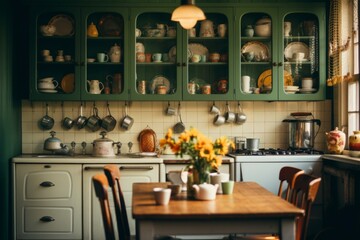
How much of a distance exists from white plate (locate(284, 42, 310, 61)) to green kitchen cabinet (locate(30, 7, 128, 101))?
5.35 feet

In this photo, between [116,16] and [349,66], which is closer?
[349,66]

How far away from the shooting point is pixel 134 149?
5.11 m

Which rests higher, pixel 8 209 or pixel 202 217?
pixel 202 217

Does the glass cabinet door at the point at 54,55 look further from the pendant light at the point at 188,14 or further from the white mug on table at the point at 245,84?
the pendant light at the point at 188,14

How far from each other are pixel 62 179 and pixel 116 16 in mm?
1691

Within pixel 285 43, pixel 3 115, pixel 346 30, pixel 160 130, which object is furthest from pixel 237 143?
pixel 3 115

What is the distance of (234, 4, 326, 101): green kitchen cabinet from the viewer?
4.87m

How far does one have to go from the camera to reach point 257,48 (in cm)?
502

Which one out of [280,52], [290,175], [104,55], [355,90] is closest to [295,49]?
[280,52]

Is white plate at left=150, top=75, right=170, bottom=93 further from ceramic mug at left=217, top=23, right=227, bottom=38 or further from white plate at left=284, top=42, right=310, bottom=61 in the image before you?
white plate at left=284, top=42, right=310, bottom=61

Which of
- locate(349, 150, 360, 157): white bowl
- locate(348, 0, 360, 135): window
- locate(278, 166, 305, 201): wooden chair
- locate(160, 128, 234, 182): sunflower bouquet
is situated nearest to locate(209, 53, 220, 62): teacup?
locate(348, 0, 360, 135): window

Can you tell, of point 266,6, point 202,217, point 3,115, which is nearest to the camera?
point 202,217

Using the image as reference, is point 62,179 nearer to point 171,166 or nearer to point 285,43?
point 171,166

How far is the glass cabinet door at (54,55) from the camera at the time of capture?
4785 millimetres
